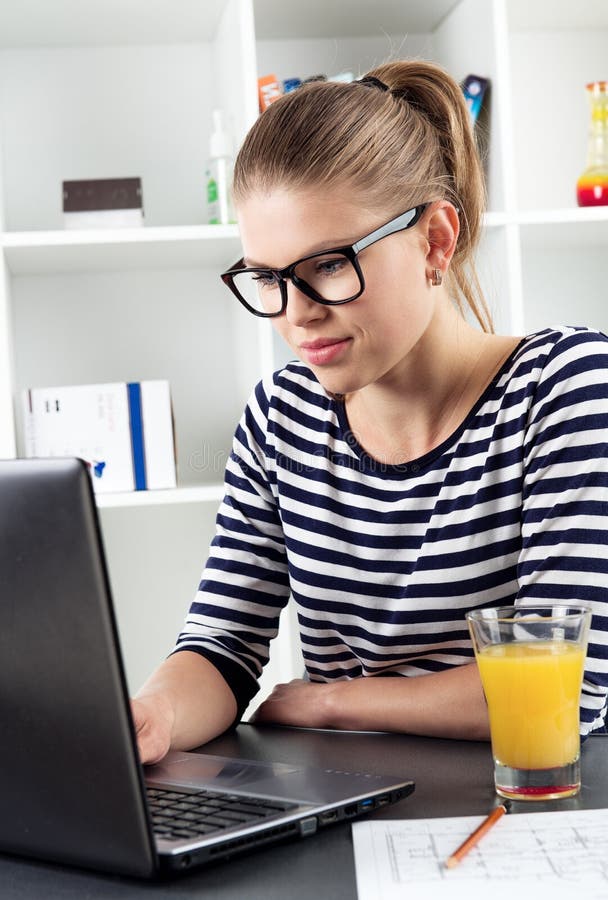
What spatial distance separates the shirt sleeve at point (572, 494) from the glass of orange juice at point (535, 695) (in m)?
0.19

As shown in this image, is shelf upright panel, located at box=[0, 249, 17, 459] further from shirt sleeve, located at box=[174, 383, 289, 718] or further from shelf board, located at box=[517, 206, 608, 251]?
shelf board, located at box=[517, 206, 608, 251]

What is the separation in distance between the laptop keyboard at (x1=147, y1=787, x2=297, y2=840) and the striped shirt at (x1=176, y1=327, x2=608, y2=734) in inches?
14.8

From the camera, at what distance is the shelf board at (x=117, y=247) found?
6.72 feet

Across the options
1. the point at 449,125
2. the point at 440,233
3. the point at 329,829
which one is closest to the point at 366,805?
the point at 329,829

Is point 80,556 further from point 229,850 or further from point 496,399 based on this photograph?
point 496,399

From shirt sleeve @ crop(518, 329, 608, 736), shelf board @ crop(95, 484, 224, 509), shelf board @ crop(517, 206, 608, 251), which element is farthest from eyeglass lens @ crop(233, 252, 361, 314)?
shelf board @ crop(517, 206, 608, 251)

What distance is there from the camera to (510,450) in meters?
1.20

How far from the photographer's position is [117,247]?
6.92ft

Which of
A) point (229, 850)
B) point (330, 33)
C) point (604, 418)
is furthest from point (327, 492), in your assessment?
point (330, 33)

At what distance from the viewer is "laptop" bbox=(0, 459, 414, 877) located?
63 centimetres

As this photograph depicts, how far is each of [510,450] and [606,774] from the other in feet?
1.40

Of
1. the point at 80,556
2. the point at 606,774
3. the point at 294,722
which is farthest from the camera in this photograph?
the point at 294,722

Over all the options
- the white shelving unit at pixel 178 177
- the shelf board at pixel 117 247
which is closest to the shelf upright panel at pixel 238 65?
the white shelving unit at pixel 178 177

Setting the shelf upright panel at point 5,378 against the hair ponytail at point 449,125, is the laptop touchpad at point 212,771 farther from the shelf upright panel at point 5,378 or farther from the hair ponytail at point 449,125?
the shelf upright panel at point 5,378
